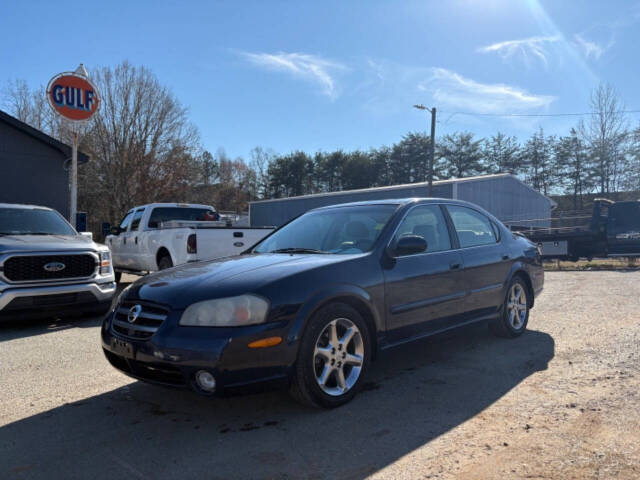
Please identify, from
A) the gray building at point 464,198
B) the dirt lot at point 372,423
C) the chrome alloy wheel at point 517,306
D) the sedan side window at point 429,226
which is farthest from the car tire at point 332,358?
the gray building at point 464,198

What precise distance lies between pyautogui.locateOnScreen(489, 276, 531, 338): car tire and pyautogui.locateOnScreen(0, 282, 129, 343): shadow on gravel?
5.30m

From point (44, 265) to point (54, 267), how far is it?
121mm

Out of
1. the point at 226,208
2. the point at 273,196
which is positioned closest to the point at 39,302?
the point at 226,208

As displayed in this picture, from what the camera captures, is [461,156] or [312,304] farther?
[461,156]

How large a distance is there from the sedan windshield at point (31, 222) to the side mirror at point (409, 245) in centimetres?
608

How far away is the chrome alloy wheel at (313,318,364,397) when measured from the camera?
3.36 metres

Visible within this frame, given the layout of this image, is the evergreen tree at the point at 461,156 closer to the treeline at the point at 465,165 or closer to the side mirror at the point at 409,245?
the treeline at the point at 465,165

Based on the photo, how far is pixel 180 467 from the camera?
2611mm

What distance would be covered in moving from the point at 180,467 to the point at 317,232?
2.44 m

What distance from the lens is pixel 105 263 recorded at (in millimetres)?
7234

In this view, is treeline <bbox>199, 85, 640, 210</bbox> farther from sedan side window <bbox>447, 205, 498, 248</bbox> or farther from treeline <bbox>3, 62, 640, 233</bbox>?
sedan side window <bbox>447, 205, 498, 248</bbox>

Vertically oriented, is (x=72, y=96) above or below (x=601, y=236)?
above

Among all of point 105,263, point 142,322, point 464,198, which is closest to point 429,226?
point 142,322

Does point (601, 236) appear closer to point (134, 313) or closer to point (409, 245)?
point (409, 245)
